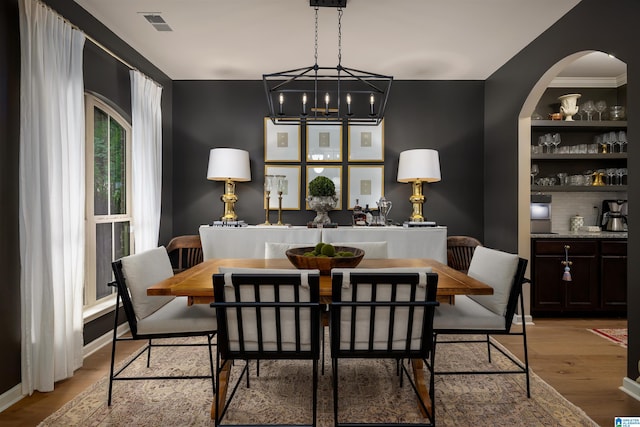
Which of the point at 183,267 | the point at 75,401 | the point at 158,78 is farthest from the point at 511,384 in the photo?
the point at 158,78

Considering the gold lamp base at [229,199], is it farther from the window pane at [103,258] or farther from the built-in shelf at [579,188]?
the built-in shelf at [579,188]

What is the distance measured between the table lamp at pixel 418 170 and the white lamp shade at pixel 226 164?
1779 millimetres

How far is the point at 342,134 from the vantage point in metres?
4.35

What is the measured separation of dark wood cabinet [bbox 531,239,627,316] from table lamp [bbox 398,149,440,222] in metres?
1.20

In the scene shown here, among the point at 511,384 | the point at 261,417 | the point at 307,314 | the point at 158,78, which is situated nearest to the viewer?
the point at 307,314

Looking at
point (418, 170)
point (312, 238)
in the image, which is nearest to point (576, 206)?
point (418, 170)

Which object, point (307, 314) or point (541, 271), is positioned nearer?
point (307, 314)

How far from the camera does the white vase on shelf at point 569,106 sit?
4.02 meters

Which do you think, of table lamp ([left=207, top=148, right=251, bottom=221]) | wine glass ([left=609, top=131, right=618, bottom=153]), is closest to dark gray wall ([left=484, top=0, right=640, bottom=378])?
wine glass ([left=609, top=131, right=618, bottom=153])

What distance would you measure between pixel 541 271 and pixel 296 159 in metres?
2.87

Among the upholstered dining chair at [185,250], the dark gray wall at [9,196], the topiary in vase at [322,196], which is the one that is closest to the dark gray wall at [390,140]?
the upholstered dining chair at [185,250]

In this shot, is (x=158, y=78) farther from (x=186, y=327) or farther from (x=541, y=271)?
(x=541, y=271)

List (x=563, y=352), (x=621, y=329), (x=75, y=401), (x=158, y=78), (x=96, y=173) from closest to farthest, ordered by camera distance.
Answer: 1. (x=75, y=401)
2. (x=563, y=352)
3. (x=96, y=173)
4. (x=621, y=329)
5. (x=158, y=78)

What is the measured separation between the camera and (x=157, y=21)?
3.01 metres
